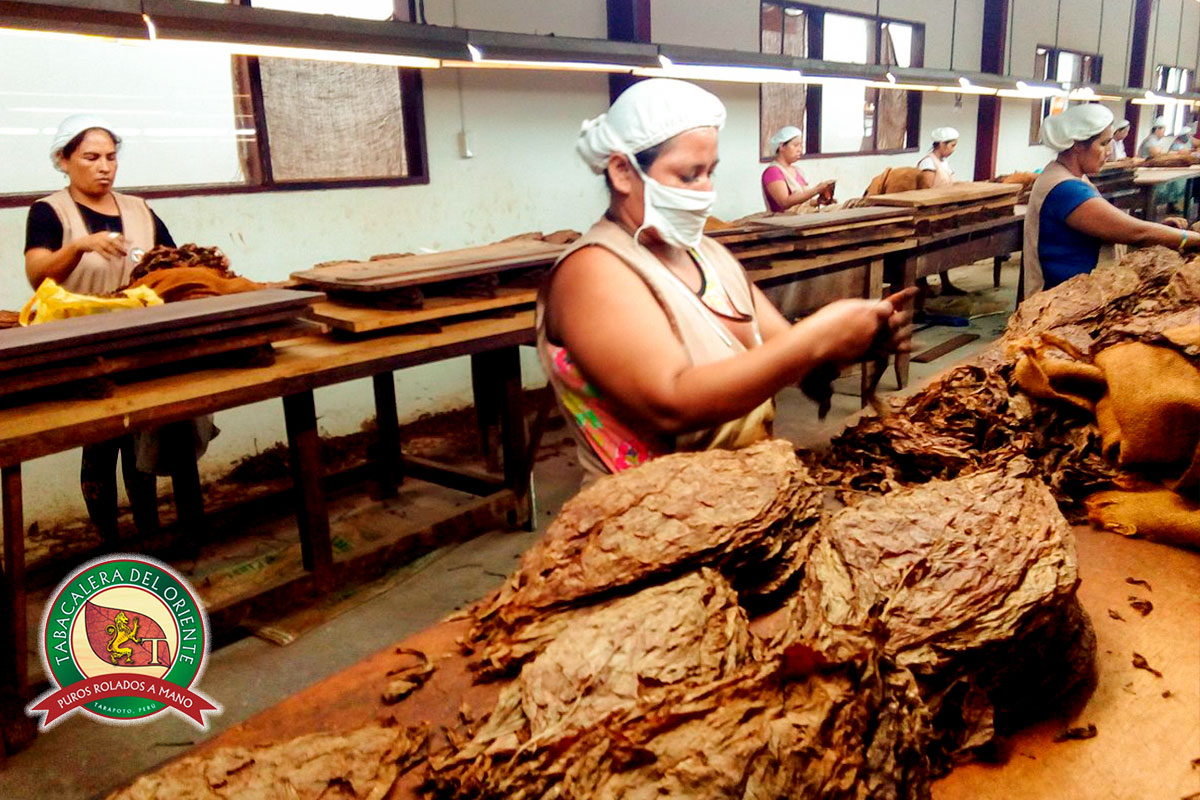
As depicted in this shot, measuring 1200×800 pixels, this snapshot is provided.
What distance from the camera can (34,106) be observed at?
172 inches

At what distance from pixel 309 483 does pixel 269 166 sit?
105 inches

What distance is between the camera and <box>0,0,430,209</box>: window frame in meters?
4.79

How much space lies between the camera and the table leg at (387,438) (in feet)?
15.3

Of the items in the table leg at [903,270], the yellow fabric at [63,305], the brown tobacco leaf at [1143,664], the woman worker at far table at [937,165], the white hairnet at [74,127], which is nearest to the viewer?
the brown tobacco leaf at [1143,664]

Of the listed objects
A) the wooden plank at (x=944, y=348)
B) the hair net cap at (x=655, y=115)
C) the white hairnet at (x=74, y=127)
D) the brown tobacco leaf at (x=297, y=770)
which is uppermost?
the white hairnet at (x=74, y=127)

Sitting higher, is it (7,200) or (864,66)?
(864,66)

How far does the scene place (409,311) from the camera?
3.57 meters

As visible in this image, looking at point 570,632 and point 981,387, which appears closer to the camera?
point 570,632

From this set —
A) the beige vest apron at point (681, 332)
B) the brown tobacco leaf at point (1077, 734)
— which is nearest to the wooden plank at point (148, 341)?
the beige vest apron at point (681, 332)

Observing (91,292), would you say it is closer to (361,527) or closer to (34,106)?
(34,106)

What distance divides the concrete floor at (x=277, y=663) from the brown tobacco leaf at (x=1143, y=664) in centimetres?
91

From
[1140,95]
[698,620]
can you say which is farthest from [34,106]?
[1140,95]

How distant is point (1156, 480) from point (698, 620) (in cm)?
130

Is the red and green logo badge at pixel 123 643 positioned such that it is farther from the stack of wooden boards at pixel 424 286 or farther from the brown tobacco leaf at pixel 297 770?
the stack of wooden boards at pixel 424 286
